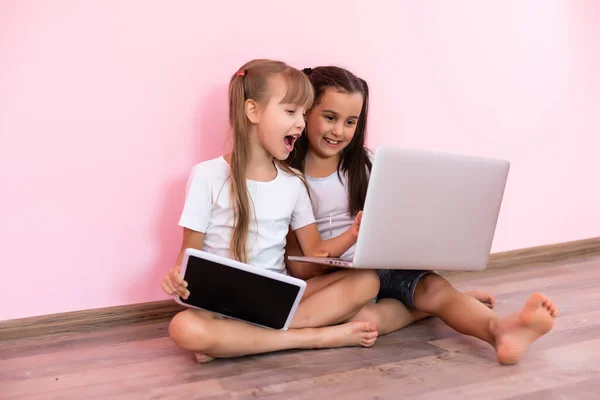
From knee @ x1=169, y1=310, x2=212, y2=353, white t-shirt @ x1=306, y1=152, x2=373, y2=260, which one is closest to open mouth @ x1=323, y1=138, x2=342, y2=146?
white t-shirt @ x1=306, y1=152, x2=373, y2=260

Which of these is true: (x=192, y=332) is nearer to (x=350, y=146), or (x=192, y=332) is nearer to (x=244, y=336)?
(x=244, y=336)

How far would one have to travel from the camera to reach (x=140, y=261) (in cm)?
182

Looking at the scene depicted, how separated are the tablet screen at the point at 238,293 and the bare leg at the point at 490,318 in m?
0.41

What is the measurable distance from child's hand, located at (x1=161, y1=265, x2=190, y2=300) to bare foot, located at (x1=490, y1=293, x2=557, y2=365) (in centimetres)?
66

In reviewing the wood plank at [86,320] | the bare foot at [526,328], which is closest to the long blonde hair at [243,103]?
the wood plank at [86,320]

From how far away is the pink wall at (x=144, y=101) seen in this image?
65.1 inches

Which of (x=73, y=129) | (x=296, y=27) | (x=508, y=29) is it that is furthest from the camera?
(x=508, y=29)

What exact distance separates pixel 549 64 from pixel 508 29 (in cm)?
23

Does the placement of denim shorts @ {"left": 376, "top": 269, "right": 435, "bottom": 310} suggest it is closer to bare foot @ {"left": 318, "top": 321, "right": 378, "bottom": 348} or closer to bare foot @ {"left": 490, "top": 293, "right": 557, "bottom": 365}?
bare foot @ {"left": 318, "top": 321, "right": 378, "bottom": 348}

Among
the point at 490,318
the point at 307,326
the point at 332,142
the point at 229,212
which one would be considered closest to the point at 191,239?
the point at 229,212

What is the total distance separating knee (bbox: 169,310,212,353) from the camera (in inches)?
56.7

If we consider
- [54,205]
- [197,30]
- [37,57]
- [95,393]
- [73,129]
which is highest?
[197,30]

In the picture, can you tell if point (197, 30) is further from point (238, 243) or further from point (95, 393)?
point (95, 393)

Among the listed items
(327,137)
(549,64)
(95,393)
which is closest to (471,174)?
(327,137)
